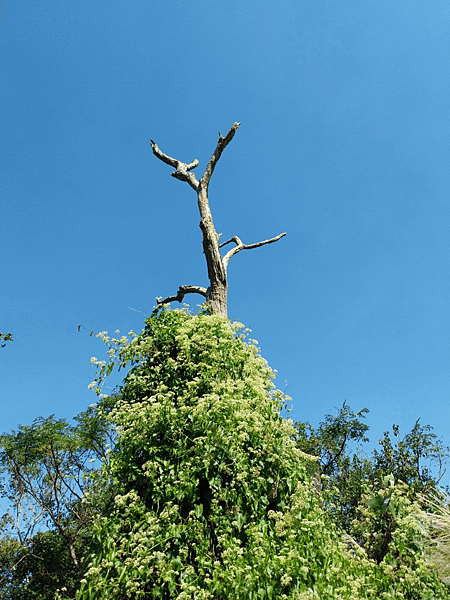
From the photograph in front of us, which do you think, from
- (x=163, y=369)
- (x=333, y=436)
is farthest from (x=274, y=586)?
(x=333, y=436)

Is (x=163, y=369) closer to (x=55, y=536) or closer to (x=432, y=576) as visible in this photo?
(x=432, y=576)

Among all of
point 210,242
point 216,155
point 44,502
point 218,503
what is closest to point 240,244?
point 210,242

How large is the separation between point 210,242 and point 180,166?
2.69 meters

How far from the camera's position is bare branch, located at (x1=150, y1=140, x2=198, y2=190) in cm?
941

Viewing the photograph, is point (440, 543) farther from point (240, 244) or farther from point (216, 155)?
point (216, 155)

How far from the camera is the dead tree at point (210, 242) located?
7535 millimetres

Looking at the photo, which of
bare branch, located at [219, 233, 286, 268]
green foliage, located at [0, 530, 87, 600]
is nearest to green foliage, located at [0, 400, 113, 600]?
green foliage, located at [0, 530, 87, 600]

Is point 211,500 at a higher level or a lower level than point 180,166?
lower

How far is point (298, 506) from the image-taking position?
13.2 feet

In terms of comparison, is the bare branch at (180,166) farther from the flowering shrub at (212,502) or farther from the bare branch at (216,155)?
the flowering shrub at (212,502)

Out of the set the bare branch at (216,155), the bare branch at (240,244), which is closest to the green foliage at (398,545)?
the bare branch at (240,244)

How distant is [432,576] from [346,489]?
32.0ft

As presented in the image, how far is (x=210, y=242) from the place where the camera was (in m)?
8.05

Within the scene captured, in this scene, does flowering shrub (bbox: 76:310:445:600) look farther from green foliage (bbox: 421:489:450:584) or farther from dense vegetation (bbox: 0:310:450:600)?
green foliage (bbox: 421:489:450:584)
